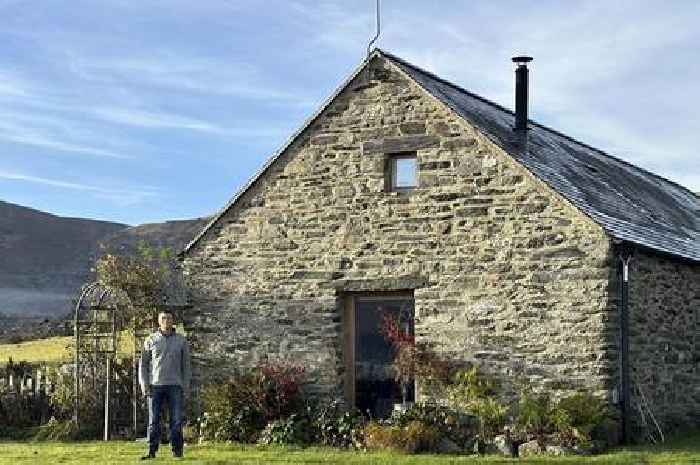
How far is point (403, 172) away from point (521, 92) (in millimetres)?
3257

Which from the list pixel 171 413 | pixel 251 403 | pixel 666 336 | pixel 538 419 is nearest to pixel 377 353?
pixel 251 403

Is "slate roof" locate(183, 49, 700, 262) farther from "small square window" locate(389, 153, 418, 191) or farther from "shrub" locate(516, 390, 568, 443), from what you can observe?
"shrub" locate(516, 390, 568, 443)

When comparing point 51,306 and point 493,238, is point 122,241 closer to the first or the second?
point 51,306

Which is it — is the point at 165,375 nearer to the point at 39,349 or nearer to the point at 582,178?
the point at 582,178

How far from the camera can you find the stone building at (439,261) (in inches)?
638

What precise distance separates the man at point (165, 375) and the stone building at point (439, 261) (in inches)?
166

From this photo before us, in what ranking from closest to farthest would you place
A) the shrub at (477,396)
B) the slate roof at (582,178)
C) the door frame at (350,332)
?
the shrub at (477,396), the slate roof at (582,178), the door frame at (350,332)

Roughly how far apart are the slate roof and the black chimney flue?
0.80ft

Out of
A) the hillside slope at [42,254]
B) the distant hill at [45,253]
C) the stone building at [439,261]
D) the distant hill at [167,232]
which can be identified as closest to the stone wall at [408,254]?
the stone building at [439,261]

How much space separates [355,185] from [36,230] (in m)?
58.0

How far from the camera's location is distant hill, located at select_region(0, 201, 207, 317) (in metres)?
59.0

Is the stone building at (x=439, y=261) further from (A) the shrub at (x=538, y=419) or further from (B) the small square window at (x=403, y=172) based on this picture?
(A) the shrub at (x=538, y=419)

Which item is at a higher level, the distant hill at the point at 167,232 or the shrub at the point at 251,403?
the distant hill at the point at 167,232

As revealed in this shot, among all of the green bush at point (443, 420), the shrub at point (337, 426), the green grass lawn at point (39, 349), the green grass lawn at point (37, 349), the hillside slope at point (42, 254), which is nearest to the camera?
the green bush at point (443, 420)
